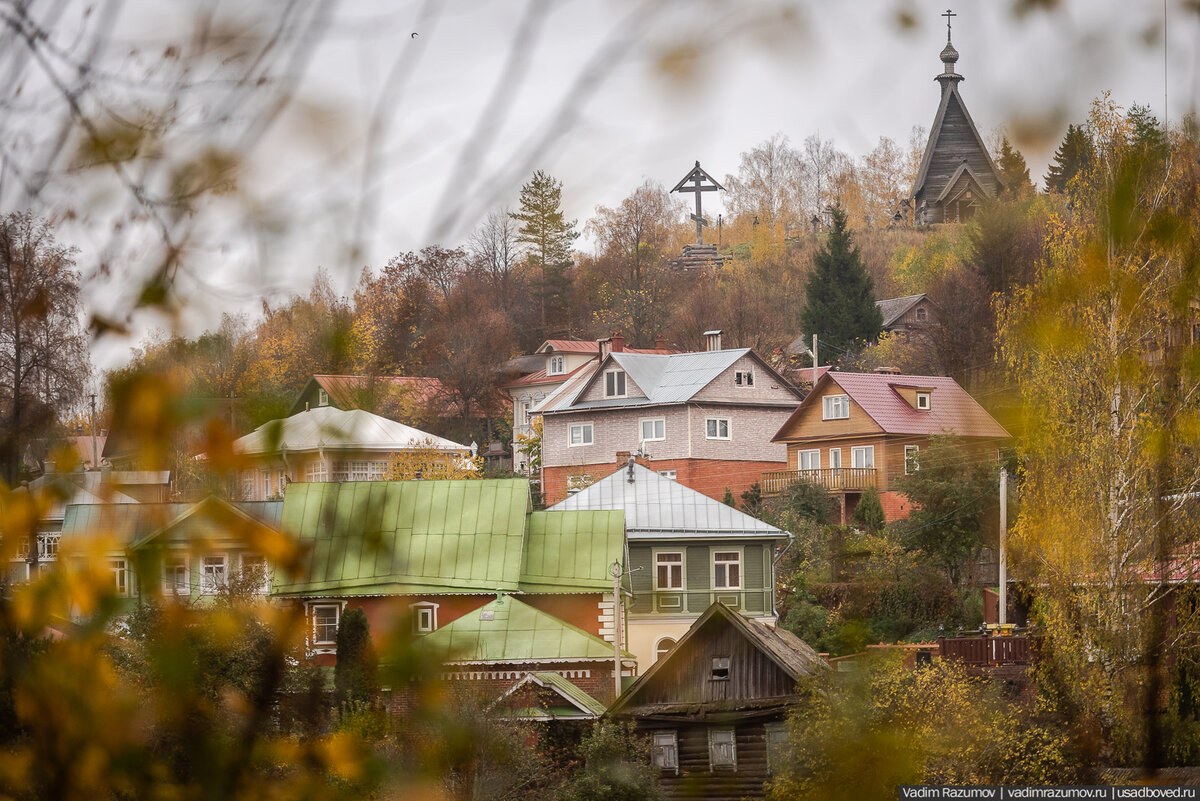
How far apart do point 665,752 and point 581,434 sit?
77.1ft

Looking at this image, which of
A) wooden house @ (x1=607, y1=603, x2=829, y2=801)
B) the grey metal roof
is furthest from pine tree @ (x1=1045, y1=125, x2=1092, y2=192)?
the grey metal roof

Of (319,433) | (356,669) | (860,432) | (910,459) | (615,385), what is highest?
(615,385)

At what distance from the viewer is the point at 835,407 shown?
111ft

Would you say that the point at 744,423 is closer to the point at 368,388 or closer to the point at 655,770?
the point at 655,770

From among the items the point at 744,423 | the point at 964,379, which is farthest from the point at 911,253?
the point at 964,379

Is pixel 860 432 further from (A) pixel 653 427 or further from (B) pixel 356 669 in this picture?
(B) pixel 356 669

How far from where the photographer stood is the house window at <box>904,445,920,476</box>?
28388 mm

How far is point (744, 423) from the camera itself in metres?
37.7

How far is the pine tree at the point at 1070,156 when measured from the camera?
2574mm

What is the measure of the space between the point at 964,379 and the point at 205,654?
2476 centimetres

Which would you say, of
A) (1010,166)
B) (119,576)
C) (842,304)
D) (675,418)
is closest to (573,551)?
(675,418)

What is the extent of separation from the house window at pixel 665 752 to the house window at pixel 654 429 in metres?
22.2

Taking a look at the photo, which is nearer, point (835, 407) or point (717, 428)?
point (835, 407)

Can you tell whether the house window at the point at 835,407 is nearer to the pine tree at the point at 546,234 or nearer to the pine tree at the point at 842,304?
the pine tree at the point at 842,304
